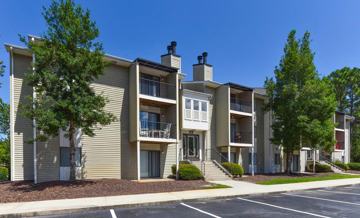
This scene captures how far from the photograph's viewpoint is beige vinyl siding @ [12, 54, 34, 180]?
18906mm

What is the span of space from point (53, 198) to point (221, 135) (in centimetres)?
1807

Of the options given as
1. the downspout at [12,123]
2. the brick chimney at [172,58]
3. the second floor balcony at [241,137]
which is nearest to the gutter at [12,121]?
the downspout at [12,123]

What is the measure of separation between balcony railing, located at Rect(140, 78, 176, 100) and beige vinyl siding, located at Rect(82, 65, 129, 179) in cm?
163

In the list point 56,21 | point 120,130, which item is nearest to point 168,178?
point 120,130

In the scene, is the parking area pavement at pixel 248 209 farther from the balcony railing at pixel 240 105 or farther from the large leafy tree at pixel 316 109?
the balcony railing at pixel 240 105

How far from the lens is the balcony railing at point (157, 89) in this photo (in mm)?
25055

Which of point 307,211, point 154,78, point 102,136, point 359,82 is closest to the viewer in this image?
point 307,211

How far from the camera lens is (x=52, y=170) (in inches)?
771

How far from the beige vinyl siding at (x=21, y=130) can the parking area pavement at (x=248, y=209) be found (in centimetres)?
907

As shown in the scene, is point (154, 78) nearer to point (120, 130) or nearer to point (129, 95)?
point (129, 95)

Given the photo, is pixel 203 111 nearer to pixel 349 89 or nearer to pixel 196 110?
pixel 196 110

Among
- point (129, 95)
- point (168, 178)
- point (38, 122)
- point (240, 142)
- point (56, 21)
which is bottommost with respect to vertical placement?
point (168, 178)

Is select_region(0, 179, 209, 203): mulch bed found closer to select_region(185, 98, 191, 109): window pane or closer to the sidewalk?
the sidewalk

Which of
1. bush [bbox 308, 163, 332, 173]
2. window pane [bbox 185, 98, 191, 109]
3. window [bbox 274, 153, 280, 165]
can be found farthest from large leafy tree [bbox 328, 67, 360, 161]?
window pane [bbox 185, 98, 191, 109]
